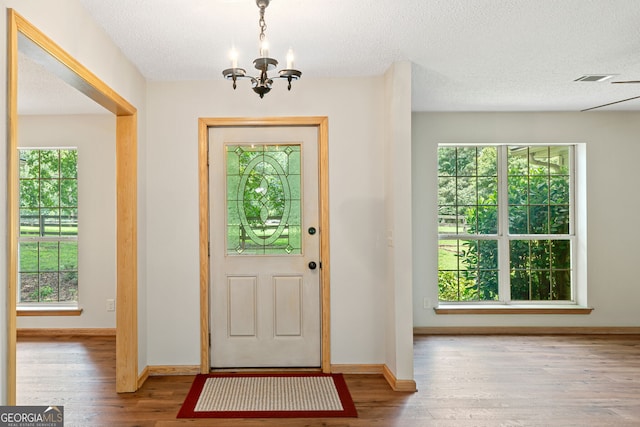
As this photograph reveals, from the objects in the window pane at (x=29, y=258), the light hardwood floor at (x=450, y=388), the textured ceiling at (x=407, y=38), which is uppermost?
the textured ceiling at (x=407, y=38)

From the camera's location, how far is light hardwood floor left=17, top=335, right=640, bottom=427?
281 centimetres

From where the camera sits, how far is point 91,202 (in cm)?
499

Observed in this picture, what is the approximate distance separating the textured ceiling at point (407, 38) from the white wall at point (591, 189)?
919mm

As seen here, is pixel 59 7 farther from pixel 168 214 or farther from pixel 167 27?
pixel 168 214

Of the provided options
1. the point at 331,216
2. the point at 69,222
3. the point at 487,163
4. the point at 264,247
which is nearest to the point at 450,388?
the point at 331,216

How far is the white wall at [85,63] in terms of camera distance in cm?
174

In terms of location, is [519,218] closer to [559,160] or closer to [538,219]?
[538,219]

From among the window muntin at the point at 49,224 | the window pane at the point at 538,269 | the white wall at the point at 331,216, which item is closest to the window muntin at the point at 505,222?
the window pane at the point at 538,269

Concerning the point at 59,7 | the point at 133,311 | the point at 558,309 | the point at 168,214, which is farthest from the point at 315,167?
the point at 558,309

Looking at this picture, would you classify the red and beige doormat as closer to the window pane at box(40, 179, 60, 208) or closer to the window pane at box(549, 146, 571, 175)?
the window pane at box(40, 179, 60, 208)

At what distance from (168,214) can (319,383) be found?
6.09 ft

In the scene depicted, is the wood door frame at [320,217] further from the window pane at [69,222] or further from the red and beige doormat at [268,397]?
the window pane at [69,222]

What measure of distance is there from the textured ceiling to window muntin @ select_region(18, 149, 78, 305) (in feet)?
7.77

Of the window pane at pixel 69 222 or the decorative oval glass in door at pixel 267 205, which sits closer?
the decorative oval glass in door at pixel 267 205
